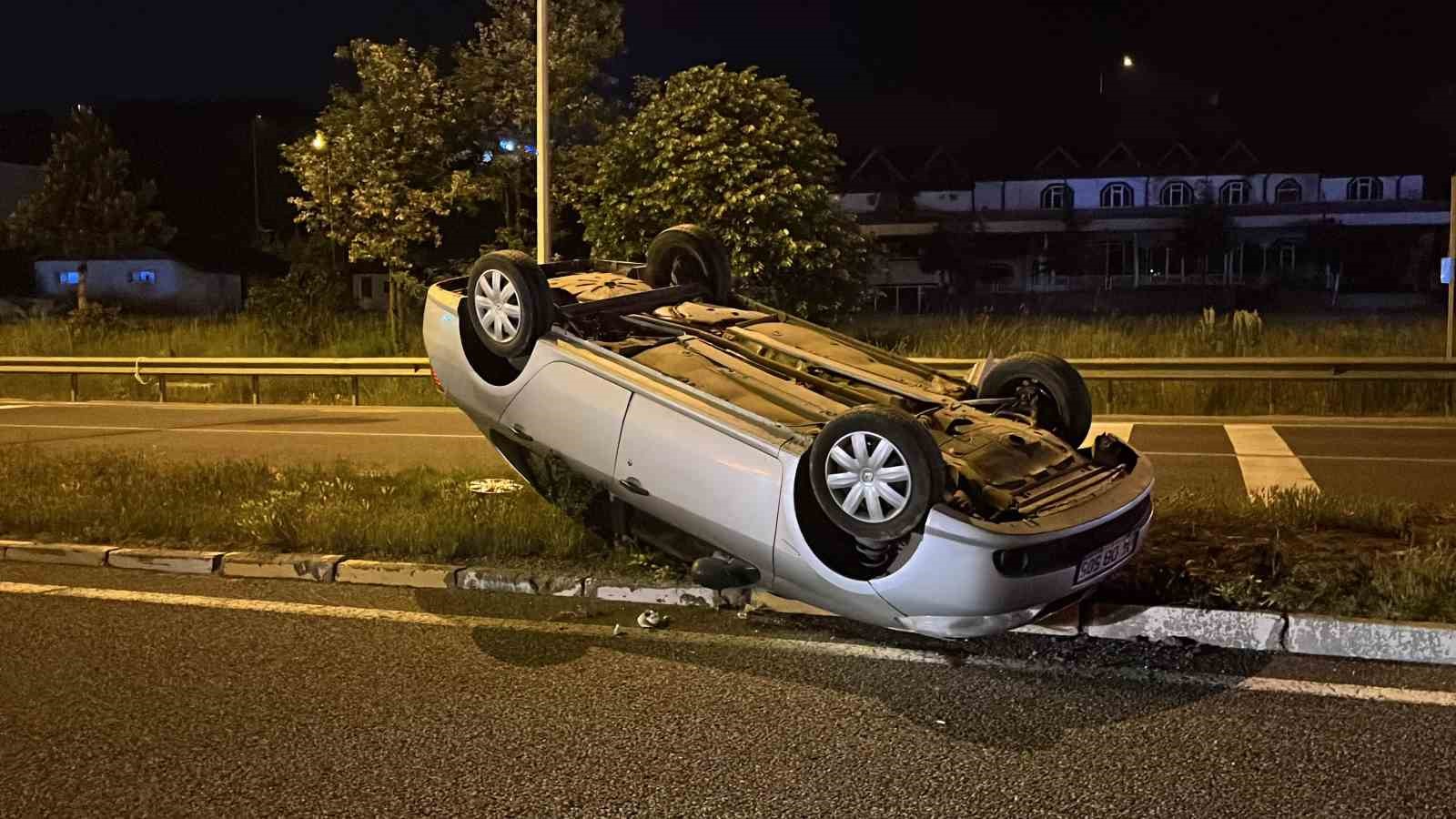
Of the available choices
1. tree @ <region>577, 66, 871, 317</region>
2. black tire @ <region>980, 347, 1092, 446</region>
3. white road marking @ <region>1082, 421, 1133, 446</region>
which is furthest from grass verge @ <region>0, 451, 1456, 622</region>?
tree @ <region>577, 66, 871, 317</region>

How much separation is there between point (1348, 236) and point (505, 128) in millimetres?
37901

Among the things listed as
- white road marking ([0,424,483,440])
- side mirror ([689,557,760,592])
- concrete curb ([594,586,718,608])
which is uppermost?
side mirror ([689,557,760,592])

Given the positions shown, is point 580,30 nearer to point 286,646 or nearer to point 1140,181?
point 286,646

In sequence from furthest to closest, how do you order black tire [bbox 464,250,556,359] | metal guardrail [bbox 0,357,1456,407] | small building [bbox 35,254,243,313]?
small building [bbox 35,254,243,313] → metal guardrail [bbox 0,357,1456,407] → black tire [bbox 464,250,556,359]

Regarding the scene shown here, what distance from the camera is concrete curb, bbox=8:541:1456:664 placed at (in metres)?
5.11

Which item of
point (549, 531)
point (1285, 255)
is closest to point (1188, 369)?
point (549, 531)

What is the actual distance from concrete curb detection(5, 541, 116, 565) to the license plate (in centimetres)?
546

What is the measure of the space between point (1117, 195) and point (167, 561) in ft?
176

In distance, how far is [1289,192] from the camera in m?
54.5

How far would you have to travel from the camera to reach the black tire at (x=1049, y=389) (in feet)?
20.0

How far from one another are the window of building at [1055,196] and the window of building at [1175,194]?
4.13 m

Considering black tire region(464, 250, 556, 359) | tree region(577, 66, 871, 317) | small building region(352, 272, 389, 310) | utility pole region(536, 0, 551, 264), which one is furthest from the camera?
small building region(352, 272, 389, 310)

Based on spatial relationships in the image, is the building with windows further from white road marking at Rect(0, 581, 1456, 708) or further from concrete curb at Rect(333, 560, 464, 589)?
white road marking at Rect(0, 581, 1456, 708)

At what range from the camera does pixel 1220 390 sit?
14.6m
